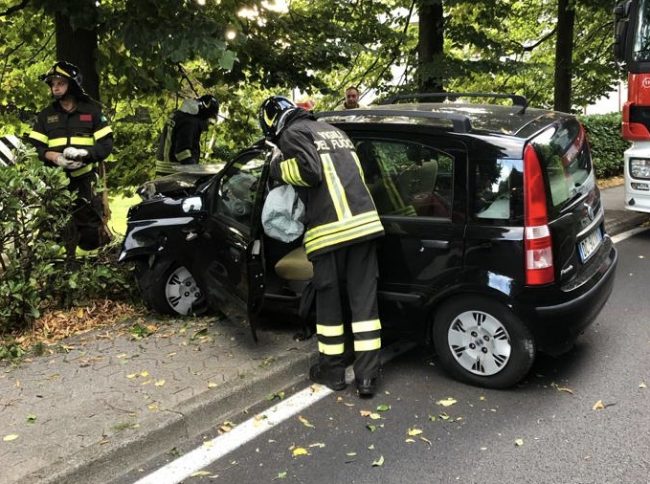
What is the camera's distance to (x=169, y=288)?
514 cm

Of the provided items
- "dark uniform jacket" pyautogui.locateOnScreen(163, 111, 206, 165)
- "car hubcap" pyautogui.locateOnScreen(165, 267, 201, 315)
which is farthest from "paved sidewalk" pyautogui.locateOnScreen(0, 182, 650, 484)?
"dark uniform jacket" pyautogui.locateOnScreen(163, 111, 206, 165)

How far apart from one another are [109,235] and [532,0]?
1281 cm

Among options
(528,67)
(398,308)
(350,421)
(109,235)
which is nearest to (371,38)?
(528,67)

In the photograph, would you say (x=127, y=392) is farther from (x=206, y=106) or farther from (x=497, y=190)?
(x=206, y=106)

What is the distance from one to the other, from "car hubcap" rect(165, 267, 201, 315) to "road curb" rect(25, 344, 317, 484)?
135 centimetres

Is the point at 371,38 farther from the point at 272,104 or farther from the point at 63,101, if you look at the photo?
the point at 272,104

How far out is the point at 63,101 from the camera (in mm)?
5656

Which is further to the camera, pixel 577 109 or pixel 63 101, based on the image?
pixel 577 109

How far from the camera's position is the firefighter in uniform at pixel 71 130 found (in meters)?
5.56

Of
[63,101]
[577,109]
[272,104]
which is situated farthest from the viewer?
[577,109]

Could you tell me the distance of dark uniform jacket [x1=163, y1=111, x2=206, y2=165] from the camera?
7414mm

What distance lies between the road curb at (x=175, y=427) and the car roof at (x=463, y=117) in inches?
64.9

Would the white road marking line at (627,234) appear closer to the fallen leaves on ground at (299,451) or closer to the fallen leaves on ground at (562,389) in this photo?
the fallen leaves on ground at (562,389)

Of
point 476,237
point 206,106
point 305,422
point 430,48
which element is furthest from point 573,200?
point 430,48
